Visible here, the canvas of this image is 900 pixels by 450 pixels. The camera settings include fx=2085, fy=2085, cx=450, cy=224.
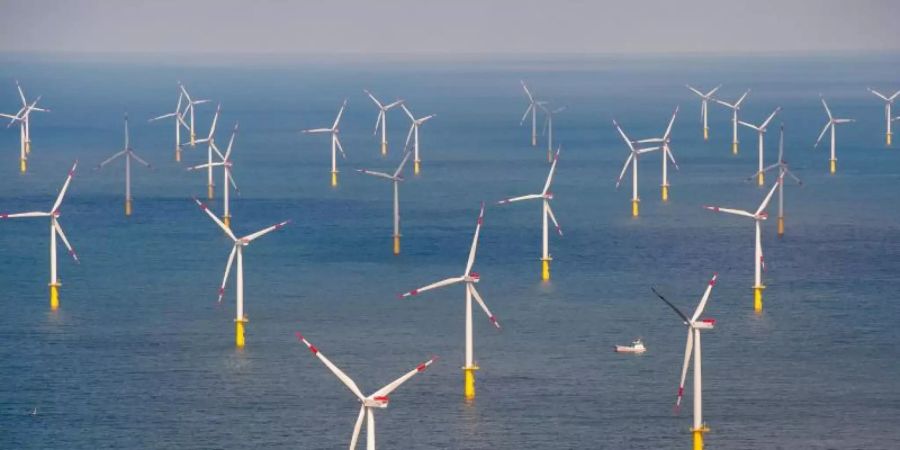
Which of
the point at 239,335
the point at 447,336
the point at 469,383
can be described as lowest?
the point at 469,383

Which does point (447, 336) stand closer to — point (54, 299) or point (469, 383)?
point (469, 383)

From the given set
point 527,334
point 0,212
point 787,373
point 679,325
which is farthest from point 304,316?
point 0,212

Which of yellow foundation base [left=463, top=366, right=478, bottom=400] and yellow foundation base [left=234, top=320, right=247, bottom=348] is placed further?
yellow foundation base [left=234, top=320, right=247, bottom=348]

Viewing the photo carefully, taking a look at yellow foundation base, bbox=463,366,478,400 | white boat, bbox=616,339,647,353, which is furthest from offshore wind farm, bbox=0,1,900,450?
white boat, bbox=616,339,647,353

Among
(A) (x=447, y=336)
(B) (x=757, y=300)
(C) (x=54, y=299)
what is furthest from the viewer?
(C) (x=54, y=299)

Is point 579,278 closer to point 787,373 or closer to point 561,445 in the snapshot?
point 787,373

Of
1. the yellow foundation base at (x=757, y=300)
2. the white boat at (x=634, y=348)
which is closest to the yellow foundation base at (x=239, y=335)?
the white boat at (x=634, y=348)

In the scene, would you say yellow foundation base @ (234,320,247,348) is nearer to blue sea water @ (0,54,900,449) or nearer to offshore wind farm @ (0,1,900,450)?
offshore wind farm @ (0,1,900,450)

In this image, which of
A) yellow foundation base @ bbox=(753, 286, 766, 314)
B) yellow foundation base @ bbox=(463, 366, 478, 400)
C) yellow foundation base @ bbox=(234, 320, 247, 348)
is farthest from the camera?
yellow foundation base @ bbox=(753, 286, 766, 314)

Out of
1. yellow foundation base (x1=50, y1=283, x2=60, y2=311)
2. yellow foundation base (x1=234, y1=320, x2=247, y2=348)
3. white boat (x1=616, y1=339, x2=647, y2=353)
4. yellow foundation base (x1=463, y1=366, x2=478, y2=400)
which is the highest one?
yellow foundation base (x1=50, y1=283, x2=60, y2=311)

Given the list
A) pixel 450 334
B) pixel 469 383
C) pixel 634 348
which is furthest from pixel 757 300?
pixel 469 383

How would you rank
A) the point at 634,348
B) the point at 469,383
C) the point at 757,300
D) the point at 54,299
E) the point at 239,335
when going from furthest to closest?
1. the point at 54,299
2. the point at 757,300
3. the point at 239,335
4. the point at 634,348
5. the point at 469,383

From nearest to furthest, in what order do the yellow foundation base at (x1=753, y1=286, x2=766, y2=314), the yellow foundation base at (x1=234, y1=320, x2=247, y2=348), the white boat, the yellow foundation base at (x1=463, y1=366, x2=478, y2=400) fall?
the yellow foundation base at (x1=463, y1=366, x2=478, y2=400), the white boat, the yellow foundation base at (x1=234, y1=320, x2=247, y2=348), the yellow foundation base at (x1=753, y1=286, x2=766, y2=314)
